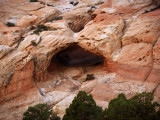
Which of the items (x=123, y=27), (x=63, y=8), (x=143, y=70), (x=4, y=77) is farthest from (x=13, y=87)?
(x=63, y=8)

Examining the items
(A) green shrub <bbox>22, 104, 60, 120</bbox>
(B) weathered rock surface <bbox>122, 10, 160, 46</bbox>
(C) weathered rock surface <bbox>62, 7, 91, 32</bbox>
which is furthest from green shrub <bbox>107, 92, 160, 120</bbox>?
(C) weathered rock surface <bbox>62, 7, 91, 32</bbox>

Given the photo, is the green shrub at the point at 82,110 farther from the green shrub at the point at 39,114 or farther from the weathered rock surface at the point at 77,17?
the weathered rock surface at the point at 77,17

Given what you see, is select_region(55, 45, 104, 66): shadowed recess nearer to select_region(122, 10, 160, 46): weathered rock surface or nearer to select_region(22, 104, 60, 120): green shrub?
select_region(122, 10, 160, 46): weathered rock surface

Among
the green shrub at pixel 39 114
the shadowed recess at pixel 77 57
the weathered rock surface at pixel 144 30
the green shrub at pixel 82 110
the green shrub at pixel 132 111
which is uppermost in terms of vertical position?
the weathered rock surface at pixel 144 30

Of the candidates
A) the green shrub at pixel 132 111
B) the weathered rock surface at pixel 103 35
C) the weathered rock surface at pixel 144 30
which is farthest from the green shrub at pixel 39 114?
the weathered rock surface at pixel 144 30

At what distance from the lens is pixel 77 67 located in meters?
19.1

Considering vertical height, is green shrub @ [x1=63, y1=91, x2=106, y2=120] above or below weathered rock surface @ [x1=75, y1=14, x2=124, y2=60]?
below

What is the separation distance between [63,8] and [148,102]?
887 inches

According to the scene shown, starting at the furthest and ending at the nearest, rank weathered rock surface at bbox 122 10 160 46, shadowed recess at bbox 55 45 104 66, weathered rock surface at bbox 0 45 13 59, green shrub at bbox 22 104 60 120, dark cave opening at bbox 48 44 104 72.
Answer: shadowed recess at bbox 55 45 104 66, dark cave opening at bbox 48 44 104 72, weathered rock surface at bbox 122 10 160 46, weathered rock surface at bbox 0 45 13 59, green shrub at bbox 22 104 60 120

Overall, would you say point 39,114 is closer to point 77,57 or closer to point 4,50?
point 4,50

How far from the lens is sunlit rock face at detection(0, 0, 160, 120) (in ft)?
38.0

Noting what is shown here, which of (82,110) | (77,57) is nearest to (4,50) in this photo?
(82,110)

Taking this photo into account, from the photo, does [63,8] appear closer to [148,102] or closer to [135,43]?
[135,43]

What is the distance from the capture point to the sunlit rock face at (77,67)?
11.6 m
